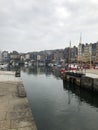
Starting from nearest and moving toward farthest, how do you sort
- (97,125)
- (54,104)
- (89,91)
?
(97,125)
(54,104)
(89,91)

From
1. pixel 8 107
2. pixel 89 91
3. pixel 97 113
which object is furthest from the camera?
pixel 89 91

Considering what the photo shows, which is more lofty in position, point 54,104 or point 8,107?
point 8,107

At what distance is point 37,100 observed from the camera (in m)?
21.9

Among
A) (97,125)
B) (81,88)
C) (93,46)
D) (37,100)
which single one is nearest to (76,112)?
(97,125)

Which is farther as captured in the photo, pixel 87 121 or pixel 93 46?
pixel 93 46

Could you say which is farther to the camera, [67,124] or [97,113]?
[97,113]

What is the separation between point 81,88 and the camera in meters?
30.3

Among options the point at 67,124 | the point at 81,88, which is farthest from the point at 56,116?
the point at 81,88

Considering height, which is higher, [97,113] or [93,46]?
[93,46]

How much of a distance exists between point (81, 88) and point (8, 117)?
2160cm

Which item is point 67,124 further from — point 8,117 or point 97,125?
point 8,117

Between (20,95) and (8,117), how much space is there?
4.89 metres

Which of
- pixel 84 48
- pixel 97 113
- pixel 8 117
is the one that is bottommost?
pixel 97 113

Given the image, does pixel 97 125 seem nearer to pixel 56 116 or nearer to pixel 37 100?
pixel 56 116
